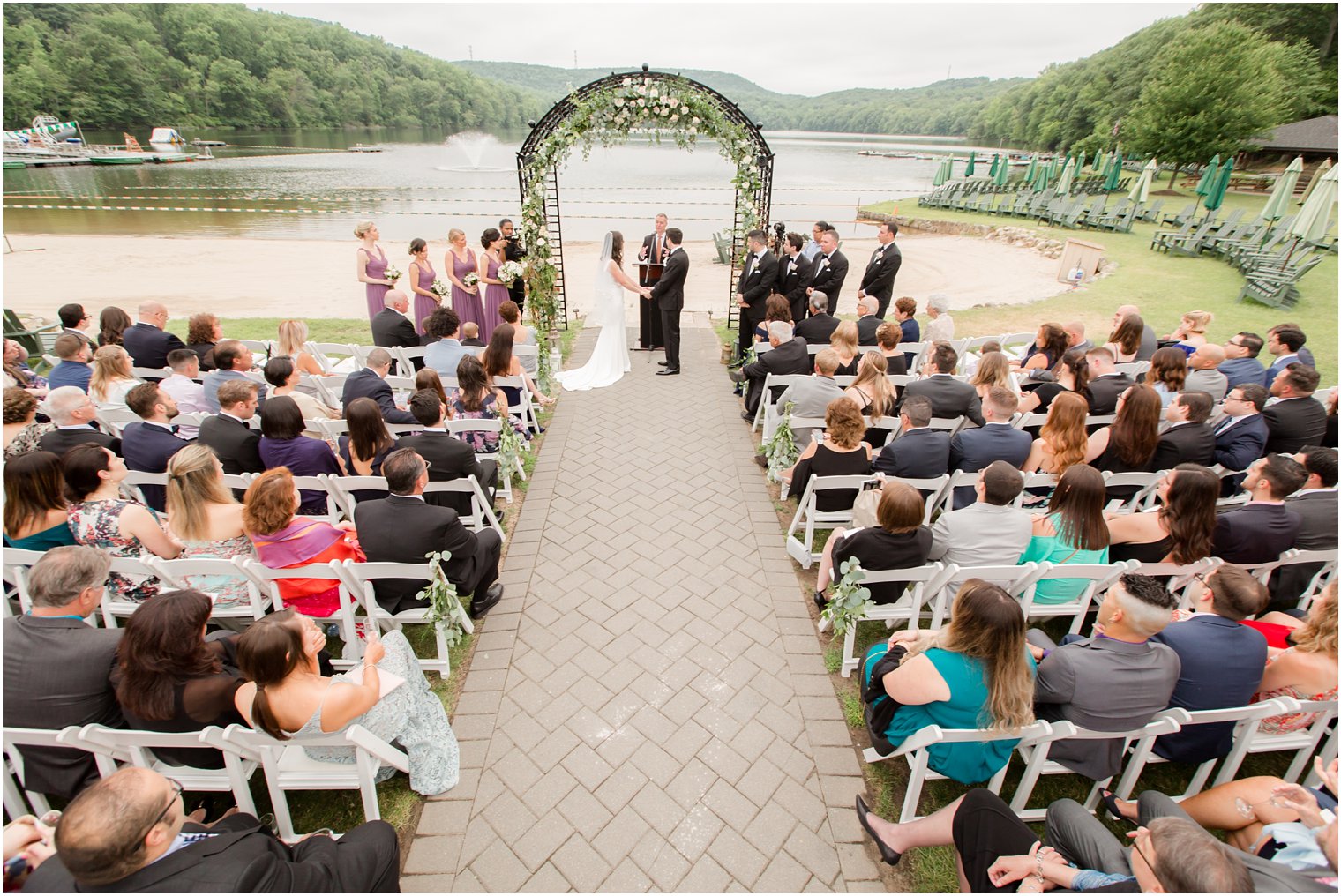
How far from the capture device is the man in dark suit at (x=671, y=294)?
343 inches

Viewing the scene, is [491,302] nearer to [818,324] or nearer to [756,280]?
[756,280]

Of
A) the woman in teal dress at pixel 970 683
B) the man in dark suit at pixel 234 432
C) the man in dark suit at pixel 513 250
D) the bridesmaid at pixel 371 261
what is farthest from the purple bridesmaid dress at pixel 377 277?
the woman in teal dress at pixel 970 683

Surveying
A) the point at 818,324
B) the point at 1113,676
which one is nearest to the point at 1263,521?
the point at 1113,676

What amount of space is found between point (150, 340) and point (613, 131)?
643 cm

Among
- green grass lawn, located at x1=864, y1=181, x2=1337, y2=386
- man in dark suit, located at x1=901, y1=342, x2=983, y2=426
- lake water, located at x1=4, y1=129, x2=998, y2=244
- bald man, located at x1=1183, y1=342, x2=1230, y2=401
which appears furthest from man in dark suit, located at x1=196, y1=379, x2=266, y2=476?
green grass lawn, located at x1=864, y1=181, x2=1337, y2=386

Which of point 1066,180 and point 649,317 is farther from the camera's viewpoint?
point 1066,180

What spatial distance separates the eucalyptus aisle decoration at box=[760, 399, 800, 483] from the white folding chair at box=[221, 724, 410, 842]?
4.02 m

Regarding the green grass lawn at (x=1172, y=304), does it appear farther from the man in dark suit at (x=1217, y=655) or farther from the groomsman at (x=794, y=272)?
the man in dark suit at (x=1217, y=655)

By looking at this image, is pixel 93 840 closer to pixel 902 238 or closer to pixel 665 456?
pixel 665 456

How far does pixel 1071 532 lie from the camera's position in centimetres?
380

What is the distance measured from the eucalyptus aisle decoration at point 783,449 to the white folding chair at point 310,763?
4.02 meters

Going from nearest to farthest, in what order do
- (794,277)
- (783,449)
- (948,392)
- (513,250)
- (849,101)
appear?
(948,392) < (783,449) < (794,277) < (513,250) < (849,101)

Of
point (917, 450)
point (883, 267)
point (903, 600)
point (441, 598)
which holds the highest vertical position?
point (883, 267)

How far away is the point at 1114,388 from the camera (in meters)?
5.62
